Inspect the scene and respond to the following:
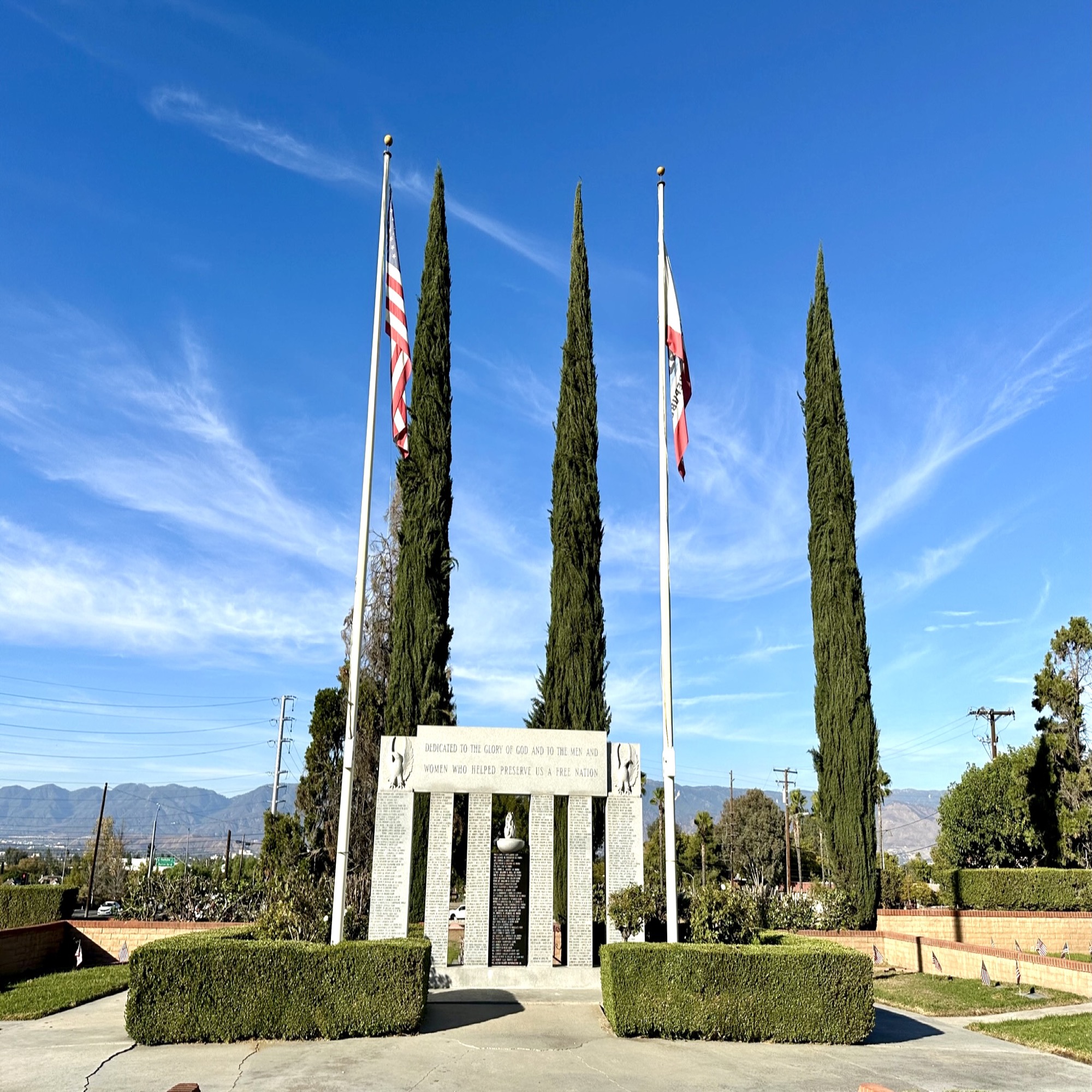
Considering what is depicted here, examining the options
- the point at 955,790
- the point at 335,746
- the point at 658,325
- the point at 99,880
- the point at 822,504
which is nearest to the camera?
the point at 658,325

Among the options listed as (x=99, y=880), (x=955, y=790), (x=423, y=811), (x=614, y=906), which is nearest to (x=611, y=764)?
(x=614, y=906)

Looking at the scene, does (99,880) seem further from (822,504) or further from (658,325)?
(658,325)

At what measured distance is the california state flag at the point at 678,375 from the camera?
563 inches

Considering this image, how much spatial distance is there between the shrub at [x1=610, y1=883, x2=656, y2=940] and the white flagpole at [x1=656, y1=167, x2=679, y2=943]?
1.26 meters

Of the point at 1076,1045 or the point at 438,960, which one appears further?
the point at 438,960

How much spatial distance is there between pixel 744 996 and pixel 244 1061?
6.68 metres

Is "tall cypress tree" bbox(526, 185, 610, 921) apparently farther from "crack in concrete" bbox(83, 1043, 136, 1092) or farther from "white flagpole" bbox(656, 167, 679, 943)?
"crack in concrete" bbox(83, 1043, 136, 1092)

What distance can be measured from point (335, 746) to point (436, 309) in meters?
13.9

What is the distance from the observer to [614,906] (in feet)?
52.4

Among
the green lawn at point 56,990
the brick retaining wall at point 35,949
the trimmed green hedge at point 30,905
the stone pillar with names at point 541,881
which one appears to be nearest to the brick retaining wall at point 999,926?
the stone pillar with names at point 541,881

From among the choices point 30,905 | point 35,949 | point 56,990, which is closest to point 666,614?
point 56,990

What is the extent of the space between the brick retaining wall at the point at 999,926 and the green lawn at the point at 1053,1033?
9267 mm

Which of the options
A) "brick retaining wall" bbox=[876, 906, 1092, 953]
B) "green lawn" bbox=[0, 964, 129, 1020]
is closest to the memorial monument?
"green lawn" bbox=[0, 964, 129, 1020]

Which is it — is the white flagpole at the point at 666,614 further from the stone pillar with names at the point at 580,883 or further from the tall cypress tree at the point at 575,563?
the tall cypress tree at the point at 575,563
